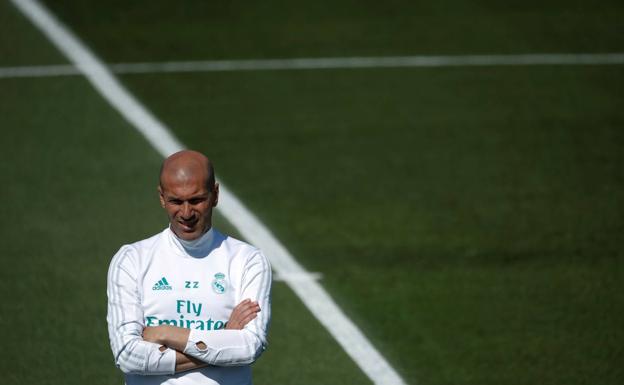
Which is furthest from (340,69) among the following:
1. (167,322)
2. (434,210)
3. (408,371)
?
(167,322)

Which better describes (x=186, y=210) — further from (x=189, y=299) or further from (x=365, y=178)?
(x=365, y=178)

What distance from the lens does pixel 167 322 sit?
17.2ft

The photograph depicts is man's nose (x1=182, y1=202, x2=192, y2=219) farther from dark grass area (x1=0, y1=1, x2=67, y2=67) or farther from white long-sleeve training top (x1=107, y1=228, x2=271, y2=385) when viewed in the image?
dark grass area (x1=0, y1=1, x2=67, y2=67)

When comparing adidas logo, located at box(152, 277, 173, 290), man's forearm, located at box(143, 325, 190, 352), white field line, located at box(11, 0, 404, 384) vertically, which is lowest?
man's forearm, located at box(143, 325, 190, 352)

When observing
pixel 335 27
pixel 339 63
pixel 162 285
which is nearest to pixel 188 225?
pixel 162 285

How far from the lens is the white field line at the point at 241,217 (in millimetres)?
8217

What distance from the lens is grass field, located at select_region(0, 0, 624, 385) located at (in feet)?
27.5

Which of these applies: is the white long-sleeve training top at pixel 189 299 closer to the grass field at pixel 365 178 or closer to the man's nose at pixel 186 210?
the man's nose at pixel 186 210

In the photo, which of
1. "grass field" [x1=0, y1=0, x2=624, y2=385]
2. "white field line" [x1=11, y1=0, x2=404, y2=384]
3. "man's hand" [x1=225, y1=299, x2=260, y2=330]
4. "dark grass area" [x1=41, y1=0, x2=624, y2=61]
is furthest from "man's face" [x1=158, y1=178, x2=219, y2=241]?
"dark grass area" [x1=41, y1=0, x2=624, y2=61]

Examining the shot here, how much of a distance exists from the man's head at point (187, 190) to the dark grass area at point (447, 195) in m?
3.15

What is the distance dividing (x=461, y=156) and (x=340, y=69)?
2.61m

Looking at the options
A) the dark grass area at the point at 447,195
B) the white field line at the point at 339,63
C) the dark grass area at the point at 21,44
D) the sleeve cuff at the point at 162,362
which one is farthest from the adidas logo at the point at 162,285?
the dark grass area at the point at 21,44

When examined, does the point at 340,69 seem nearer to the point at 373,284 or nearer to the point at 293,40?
the point at 293,40

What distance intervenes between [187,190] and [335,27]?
32.9 ft
